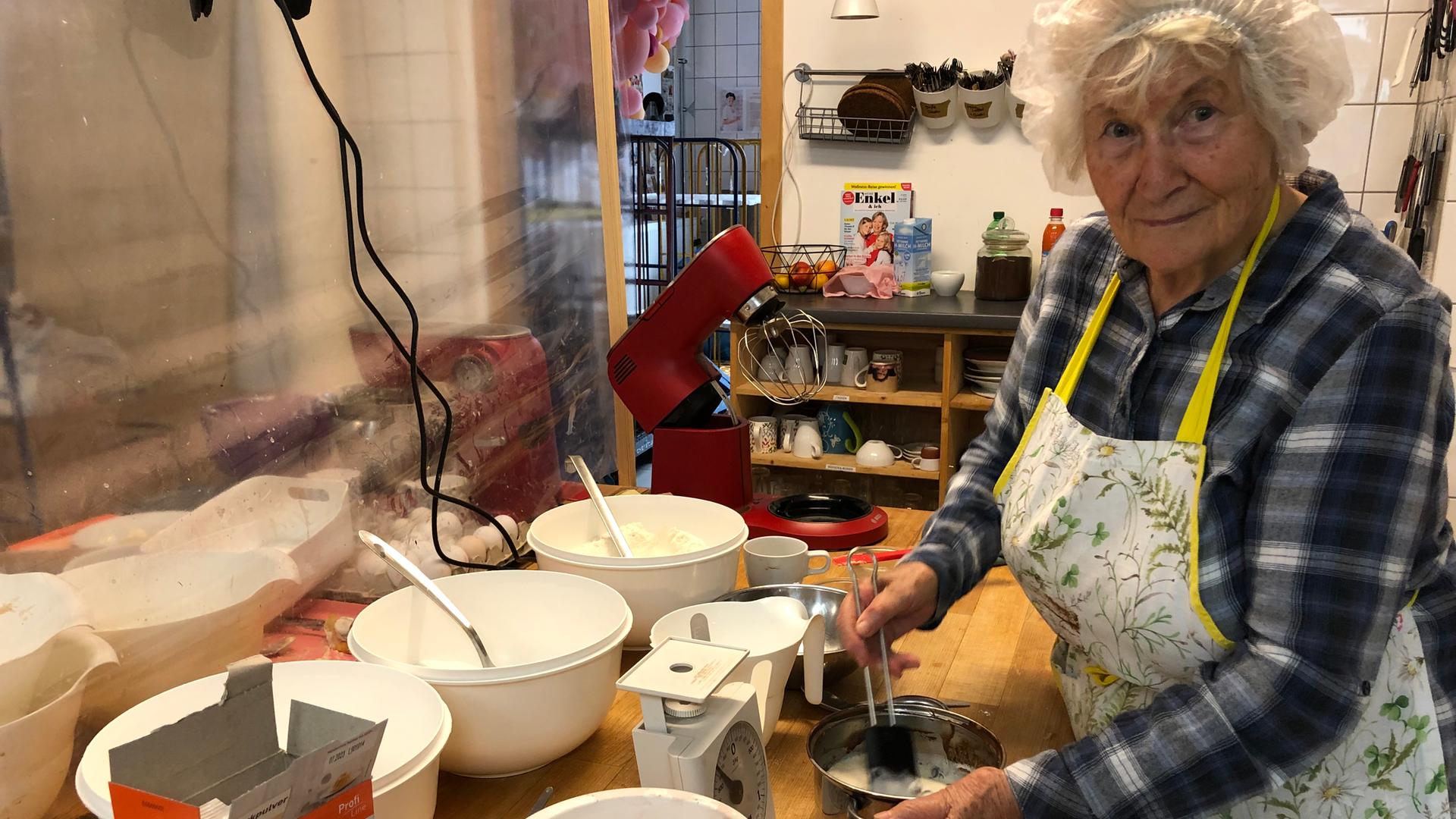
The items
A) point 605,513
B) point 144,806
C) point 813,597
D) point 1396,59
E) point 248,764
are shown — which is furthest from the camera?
point 1396,59

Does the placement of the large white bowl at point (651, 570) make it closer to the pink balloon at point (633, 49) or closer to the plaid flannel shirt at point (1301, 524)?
the plaid flannel shirt at point (1301, 524)

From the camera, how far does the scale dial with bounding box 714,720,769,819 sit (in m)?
0.79

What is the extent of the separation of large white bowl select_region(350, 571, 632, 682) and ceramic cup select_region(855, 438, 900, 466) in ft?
5.87

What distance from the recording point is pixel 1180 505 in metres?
0.91

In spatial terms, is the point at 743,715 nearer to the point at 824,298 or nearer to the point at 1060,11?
the point at 1060,11

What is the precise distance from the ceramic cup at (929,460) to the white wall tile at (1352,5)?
146 cm

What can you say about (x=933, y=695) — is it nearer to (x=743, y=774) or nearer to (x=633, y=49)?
(x=743, y=774)

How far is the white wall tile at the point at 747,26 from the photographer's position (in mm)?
6816

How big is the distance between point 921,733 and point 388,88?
104cm

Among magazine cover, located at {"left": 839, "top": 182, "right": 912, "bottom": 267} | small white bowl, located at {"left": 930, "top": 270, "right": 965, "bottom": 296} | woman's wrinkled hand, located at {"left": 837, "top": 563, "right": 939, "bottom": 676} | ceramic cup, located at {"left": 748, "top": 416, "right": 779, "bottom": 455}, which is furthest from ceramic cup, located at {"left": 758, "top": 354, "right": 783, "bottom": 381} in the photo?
woman's wrinkled hand, located at {"left": 837, "top": 563, "right": 939, "bottom": 676}

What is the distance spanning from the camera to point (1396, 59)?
2586 millimetres

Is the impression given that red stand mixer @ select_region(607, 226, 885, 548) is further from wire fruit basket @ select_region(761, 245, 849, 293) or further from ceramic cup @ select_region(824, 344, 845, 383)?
wire fruit basket @ select_region(761, 245, 849, 293)

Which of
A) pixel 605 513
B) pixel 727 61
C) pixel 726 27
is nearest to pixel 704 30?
pixel 726 27

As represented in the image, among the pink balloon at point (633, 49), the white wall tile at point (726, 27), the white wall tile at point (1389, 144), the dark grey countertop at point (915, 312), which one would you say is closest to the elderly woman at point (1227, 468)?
the dark grey countertop at point (915, 312)
